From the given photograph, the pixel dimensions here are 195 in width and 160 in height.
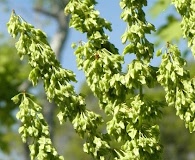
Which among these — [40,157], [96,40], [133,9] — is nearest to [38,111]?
[40,157]

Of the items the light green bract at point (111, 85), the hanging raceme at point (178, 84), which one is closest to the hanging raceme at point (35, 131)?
the light green bract at point (111, 85)

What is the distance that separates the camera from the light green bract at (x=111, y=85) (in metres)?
4.60

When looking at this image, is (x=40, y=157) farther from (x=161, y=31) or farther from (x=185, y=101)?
(x=161, y=31)

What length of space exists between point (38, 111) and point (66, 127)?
76235 millimetres

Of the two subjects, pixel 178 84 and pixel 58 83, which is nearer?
pixel 178 84

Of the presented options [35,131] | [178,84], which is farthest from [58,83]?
[178,84]

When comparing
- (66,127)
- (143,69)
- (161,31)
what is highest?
Result: (66,127)

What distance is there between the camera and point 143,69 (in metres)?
4.63

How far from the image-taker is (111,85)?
463cm

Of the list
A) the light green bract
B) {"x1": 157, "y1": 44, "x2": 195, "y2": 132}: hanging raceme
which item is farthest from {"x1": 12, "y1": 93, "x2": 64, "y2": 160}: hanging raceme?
{"x1": 157, "y1": 44, "x2": 195, "y2": 132}: hanging raceme

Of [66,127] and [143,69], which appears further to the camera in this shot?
[66,127]

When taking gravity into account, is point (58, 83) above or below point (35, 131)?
above

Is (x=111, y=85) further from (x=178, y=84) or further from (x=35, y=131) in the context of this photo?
(x=35, y=131)

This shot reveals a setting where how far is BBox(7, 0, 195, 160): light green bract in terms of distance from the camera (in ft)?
15.1
